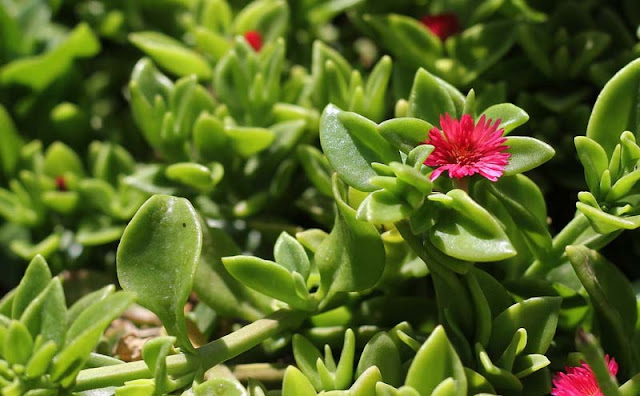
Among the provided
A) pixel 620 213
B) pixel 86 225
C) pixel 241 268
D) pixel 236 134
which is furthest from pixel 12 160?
pixel 620 213

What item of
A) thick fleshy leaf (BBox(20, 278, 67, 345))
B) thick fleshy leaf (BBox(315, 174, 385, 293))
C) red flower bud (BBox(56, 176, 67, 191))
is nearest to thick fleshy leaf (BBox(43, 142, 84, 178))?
red flower bud (BBox(56, 176, 67, 191))

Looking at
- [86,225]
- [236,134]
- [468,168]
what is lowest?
[86,225]

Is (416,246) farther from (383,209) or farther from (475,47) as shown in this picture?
(475,47)

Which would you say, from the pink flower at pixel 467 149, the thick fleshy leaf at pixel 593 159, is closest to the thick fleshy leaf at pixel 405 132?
the pink flower at pixel 467 149

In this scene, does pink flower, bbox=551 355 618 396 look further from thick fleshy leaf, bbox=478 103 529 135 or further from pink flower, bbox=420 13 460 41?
pink flower, bbox=420 13 460 41

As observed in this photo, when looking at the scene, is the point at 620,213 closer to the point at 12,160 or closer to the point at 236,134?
the point at 236,134
